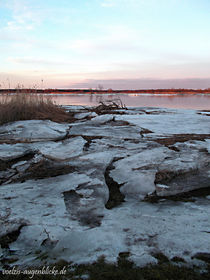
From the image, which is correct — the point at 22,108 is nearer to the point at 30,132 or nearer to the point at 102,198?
the point at 30,132

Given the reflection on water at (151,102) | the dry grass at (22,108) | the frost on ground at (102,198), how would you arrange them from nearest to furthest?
1. the frost on ground at (102,198)
2. the dry grass at (22,108)
3. the reflection on water at (151,102)

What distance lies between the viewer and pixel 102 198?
74.0 inches

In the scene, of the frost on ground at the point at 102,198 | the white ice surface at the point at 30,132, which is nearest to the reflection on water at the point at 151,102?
the white ice surface at the point at 30,132

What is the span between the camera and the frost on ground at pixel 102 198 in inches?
50.5

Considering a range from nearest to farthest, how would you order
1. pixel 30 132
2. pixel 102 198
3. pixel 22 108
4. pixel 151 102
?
pixel 102 198
pixel 30 132
pixel 22 108
pixel 151 102

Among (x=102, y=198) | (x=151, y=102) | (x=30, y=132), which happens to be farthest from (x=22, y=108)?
(x=151, y=102)

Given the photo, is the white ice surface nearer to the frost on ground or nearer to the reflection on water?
the frost on ground

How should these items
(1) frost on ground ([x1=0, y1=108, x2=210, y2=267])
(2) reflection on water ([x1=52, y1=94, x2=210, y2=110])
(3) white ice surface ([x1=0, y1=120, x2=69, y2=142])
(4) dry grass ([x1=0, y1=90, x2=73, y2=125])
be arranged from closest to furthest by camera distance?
(1) frost on ground ([x1=0, y1=108, x2=210, y2=267]) → (3) white ice surface ([x1=0, y1=120, x2=69, y2=142]) → (4) dry grass ([x1=0, y1=90, x2=73, y2=125]) → (2) reflection on water ([x1=52, y1=94, x2=210, y2=110])

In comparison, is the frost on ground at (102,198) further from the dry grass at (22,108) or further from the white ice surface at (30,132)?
the dry grass at (22,108)

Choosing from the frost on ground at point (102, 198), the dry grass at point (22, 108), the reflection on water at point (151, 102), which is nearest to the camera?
the frost on ground at point (102, 198)

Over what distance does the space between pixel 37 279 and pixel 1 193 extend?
1090 millimetres

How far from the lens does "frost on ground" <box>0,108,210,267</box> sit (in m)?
1.28

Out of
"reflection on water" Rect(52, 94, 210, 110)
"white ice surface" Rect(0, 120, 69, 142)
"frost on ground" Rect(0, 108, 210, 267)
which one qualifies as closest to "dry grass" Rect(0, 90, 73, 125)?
"white ice surface" Rect(0, 120, 69, 142)

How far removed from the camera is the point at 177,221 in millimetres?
1540
